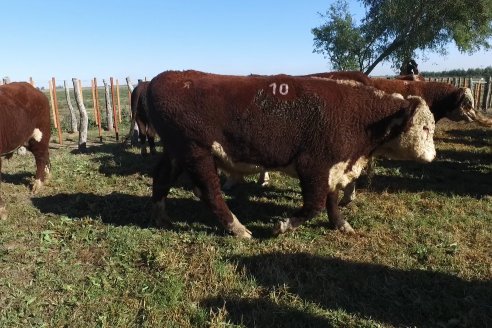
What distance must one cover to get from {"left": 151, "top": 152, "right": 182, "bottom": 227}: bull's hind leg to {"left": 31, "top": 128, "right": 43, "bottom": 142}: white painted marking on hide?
3.10 metres

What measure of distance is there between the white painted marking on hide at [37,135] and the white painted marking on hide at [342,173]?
5179mm

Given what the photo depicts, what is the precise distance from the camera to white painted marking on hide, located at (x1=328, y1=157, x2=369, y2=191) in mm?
5020

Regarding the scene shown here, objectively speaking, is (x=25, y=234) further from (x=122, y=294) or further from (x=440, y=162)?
(x=440, y=162)

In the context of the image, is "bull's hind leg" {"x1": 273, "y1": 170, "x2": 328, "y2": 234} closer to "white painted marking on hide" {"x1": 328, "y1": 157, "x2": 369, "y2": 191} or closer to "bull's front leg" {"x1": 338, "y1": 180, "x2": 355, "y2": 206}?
"white painted marking on hide" {"x1": 328, "y1": 157, "x2": 369, "y2": 191}

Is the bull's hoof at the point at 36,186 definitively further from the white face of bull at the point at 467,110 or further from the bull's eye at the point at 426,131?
the white face of bull at the point at 467,110

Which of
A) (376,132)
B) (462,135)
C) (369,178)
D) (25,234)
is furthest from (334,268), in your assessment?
(462,135)

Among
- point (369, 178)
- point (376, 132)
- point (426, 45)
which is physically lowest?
point (369, 178)

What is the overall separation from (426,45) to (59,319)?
1994 cm

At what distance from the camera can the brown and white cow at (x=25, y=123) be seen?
269 inches

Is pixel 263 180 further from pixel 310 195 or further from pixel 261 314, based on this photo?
pixel 261 314

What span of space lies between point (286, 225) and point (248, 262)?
756 mm

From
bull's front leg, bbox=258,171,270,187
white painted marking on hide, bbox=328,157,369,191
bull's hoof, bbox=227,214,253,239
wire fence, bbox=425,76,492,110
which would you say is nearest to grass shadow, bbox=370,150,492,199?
bull's front leg, bbox=258,171,270,187

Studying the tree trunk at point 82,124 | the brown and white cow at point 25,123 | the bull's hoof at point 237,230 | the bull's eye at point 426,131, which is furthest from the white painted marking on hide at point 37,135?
the bull's eye at point 426,131

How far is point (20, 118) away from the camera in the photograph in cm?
711
